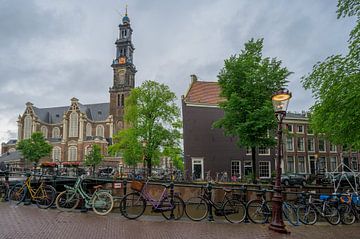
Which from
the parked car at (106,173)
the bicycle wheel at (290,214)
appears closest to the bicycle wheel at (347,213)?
the bicycle wheel at (290,214)

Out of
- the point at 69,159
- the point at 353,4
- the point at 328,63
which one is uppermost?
the point at 353,4

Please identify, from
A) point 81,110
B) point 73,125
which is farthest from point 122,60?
point 73,125

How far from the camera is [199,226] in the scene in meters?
7.41

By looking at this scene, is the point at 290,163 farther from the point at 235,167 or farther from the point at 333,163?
the point at 235,167

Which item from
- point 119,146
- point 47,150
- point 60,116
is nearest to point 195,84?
point 119,146

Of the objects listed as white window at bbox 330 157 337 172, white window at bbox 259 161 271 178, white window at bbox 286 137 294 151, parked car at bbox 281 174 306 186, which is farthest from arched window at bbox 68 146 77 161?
parked car at bbox 281 174 306 186

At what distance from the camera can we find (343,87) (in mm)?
12766

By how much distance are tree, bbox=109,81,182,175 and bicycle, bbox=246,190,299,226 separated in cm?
2022

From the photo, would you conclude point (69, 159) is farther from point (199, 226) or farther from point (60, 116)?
point (199, 226)

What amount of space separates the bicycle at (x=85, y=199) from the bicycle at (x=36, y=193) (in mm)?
422

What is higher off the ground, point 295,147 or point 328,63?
point 328,63

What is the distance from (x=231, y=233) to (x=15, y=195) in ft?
23.8

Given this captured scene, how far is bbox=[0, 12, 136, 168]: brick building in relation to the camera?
214ft

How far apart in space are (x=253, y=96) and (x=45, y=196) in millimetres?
16262
